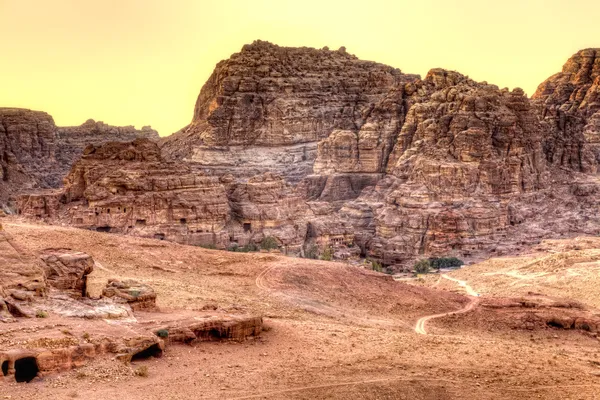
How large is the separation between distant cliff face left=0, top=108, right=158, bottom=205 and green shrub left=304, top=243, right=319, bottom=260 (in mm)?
39721

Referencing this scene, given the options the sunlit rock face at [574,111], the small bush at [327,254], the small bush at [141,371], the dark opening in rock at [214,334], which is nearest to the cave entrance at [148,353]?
the small bush at [141,371]

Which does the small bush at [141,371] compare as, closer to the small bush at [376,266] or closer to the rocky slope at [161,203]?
the rocky slope at [161,203]

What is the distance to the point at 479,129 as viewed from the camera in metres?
70.9

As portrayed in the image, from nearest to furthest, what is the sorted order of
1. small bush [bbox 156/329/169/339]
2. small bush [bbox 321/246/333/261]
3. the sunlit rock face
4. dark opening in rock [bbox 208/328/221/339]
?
small bush [bbox 156/329/169/339], dark opening in rock [bbox 208/328/221/339], small bush [bbox 321/246/333/261], the sunlit rock face

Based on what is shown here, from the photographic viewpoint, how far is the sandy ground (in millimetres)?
18203

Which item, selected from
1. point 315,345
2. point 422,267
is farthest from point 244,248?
point 315,345

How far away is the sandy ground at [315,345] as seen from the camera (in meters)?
18.2

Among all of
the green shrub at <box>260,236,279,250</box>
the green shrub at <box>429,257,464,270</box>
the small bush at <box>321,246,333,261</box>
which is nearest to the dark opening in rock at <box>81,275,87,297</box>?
the green shrub at <box>260,236,279,250</box>

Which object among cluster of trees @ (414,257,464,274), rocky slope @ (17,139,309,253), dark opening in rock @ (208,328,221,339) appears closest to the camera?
dark opening in rock @ (208,328,221,339)

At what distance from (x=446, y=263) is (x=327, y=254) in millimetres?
A: 9465

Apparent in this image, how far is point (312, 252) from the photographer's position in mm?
63719

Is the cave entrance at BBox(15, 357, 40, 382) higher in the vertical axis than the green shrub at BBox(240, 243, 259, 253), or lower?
higher

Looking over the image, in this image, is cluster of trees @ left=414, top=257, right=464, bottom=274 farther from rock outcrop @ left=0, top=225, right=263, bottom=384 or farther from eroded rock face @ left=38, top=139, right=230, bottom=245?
rock outcrop @ left=0, top=225, right=263, bottom=384

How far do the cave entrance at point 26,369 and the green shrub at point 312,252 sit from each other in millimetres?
45616
